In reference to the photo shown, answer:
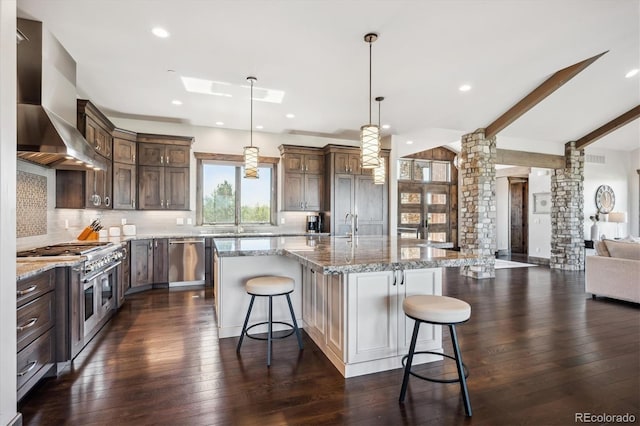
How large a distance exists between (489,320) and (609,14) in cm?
361

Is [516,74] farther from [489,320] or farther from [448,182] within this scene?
[448,182]

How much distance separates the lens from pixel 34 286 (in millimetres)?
2248

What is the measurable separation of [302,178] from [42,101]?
13.7 feet

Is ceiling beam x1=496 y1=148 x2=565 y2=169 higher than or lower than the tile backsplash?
higher

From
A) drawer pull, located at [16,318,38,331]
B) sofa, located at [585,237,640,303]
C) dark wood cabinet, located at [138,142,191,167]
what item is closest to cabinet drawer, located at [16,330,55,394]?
drawer pull, located at [16,318,38,331]

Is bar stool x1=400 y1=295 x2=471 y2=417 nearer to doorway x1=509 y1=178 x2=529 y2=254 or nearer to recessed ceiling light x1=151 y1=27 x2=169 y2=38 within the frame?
recessed ceiling light x1=151 y1=27 x2=169 y2=38

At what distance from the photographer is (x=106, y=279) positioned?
3615 millimetres

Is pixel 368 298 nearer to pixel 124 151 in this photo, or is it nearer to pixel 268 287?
pixel 268 287

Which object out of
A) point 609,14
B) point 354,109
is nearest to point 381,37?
point 354,109

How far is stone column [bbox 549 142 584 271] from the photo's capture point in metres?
7.36

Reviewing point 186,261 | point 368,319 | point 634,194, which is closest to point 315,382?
point 368,319

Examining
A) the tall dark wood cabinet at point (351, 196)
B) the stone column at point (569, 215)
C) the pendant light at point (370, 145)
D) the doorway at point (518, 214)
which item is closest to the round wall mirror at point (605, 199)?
the stone column at point (569, 215)

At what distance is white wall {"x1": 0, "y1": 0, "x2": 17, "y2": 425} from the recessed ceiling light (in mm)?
1342

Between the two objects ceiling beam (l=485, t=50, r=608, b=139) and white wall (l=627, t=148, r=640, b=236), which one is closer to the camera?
ceiling beam (l=485, t=50, r=608, b=139)
